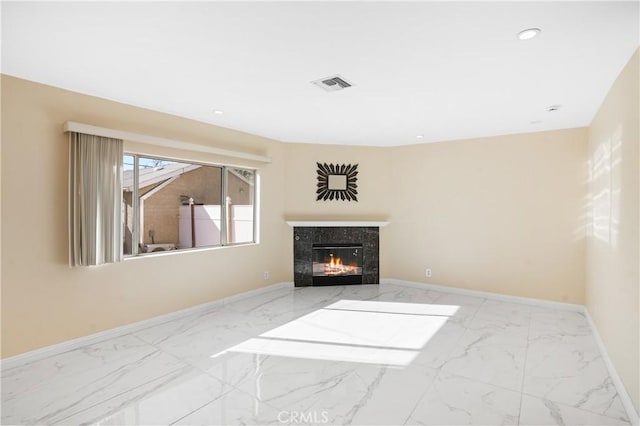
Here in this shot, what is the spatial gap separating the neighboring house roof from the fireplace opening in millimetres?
2355

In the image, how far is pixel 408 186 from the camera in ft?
18.3

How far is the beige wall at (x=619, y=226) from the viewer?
7.21 ft

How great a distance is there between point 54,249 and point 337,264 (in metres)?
3.78

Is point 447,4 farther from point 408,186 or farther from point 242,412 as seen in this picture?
point 408,186

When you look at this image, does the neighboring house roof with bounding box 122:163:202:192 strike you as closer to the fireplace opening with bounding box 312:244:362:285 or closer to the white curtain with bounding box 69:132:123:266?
the white curtain with bounding box 69:132:123:266

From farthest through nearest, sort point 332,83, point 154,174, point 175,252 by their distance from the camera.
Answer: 1. point 175,252
2. point 154,174
3. point 332,83

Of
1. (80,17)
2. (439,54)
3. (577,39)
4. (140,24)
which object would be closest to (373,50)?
Result: (439,54)

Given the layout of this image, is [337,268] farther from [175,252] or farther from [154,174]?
[154,174]

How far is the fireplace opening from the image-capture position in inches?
218

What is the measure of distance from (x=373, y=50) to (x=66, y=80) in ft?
8.40

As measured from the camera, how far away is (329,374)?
104 inches

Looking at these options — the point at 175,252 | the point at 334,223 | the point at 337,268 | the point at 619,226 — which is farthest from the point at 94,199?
the point at 619,226

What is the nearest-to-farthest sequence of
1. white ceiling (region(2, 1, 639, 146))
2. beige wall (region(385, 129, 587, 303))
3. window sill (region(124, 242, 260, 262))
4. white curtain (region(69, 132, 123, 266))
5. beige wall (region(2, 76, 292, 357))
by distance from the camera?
white ceiling (region(2, 1, 639, 146)), beige wall (region(2, 76, 292, 357)), white curtain (region(69, 132, 123, 266)), window sill (region(124, 242, 260, 262)), beige wall (region(385, 129, 587, 303))

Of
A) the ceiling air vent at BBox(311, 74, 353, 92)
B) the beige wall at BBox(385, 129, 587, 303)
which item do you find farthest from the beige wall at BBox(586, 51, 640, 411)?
the ceiling air vent at BBox(311, 74, 353, 92)
